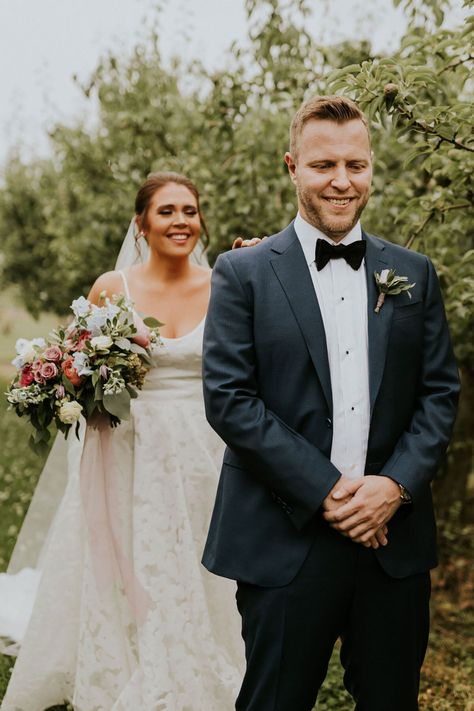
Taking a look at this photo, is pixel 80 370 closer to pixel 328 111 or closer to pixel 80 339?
pixel 80 339

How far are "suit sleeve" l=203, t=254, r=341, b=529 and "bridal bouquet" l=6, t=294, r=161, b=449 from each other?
3.61 feet

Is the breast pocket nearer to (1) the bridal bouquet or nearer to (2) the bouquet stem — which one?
(2) the bouquet stem

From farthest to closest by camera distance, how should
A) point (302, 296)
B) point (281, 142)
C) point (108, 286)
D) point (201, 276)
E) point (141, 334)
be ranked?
point (281, 142), point (201, 276), point (108, 286), point (141, 334), point (302, 296)

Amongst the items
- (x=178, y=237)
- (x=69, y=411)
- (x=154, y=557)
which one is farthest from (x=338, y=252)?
(x=154, y=557)

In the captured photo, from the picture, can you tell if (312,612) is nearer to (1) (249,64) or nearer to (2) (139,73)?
(1) (249,64)

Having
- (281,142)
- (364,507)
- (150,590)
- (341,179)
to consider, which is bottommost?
(150,590)

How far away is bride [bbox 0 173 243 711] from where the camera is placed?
3789 millimetres

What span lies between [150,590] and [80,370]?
1.07 m

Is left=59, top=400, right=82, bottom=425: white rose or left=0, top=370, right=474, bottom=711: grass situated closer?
left=59, top=400, right=82, bottom=425: white rose

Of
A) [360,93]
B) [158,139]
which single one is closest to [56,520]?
[360,93]

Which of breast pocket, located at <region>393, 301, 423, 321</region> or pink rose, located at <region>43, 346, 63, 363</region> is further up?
pink rose, located at <region>43, 346, 63, 363</region>

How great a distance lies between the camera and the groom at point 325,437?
2.44 meters

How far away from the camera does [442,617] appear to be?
18.8 ft

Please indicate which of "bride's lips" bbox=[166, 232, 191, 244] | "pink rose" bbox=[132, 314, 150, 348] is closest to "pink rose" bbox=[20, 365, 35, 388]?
"pink rose" bbox=[132, 314, 150, 348]
